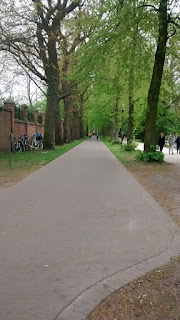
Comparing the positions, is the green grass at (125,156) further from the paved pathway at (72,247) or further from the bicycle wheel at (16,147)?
the paved pathway at (72,247)

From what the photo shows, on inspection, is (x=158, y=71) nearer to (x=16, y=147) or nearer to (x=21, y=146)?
(x=16, y=147)

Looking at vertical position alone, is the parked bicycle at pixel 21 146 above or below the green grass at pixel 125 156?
above

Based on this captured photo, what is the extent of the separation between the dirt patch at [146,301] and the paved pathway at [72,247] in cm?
13

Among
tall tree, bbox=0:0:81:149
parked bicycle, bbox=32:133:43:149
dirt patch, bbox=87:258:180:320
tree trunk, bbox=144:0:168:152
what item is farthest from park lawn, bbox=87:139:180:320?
parked bicycle, bbox=32:133:43:149

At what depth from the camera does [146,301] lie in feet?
9.41

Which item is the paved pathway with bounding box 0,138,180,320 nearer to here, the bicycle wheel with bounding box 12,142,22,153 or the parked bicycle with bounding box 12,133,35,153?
the bicycle wheel with bounding box 12,142,22,153

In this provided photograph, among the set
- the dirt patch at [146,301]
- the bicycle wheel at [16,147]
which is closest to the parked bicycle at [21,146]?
the bicycle wheel at [16,147]

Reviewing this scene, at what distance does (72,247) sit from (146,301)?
1592 mm

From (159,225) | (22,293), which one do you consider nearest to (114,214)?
(159,225)

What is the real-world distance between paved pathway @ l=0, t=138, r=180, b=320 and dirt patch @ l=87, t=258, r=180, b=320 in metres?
0.13

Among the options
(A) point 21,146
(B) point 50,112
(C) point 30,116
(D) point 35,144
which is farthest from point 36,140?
(B) point 50,112

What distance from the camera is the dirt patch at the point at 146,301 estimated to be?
2.66m

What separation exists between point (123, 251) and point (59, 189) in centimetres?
442

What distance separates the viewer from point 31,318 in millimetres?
2656
